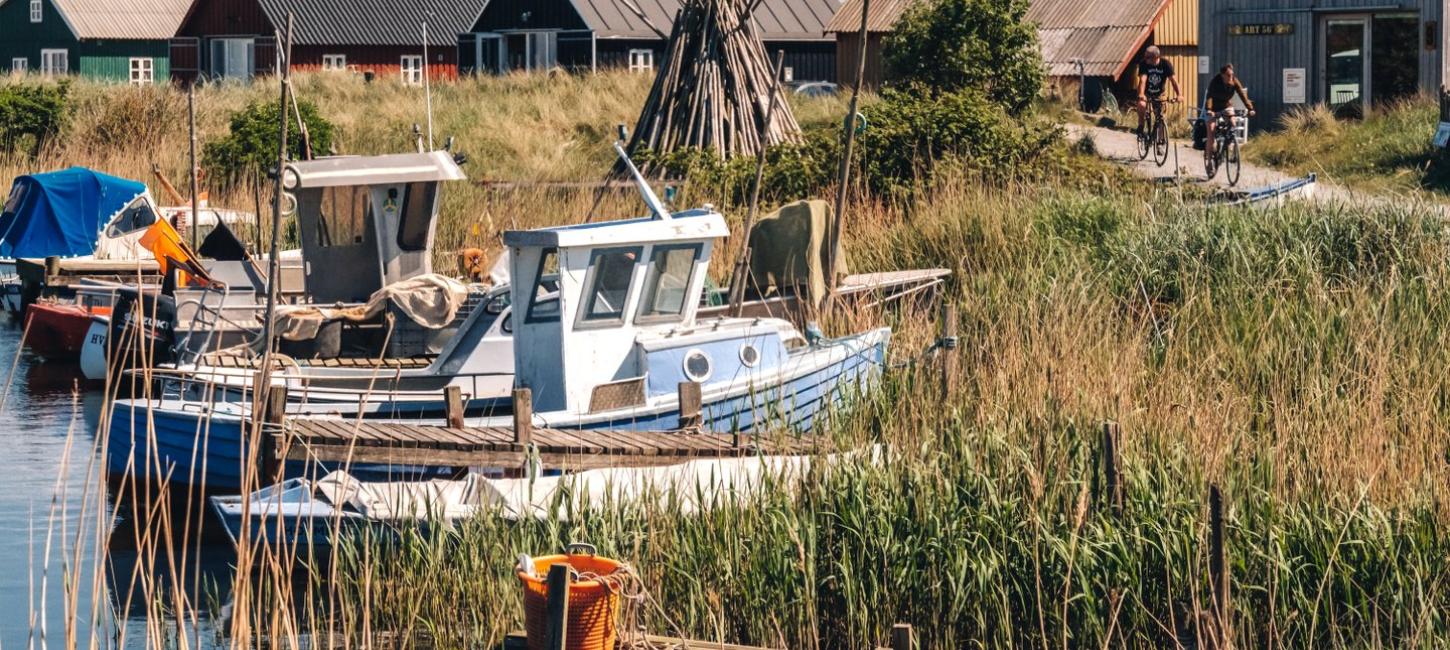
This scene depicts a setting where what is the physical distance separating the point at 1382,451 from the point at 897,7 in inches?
1263

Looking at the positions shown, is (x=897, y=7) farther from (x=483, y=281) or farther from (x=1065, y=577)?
(x=1065, y=577)

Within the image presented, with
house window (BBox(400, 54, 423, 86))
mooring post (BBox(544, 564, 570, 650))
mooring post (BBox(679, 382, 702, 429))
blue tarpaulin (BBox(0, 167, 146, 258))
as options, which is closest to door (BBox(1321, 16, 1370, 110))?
blue tarpaulin (BBox(0, 167, 146, 258))

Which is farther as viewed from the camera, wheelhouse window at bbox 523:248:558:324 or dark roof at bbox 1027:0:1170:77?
dark roof at bbox 1027:0:1170:77

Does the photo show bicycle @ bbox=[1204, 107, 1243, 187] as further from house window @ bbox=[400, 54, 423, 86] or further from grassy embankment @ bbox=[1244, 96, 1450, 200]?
house window @ bbox=[400, 54, 423, 86]

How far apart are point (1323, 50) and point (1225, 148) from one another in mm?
9387

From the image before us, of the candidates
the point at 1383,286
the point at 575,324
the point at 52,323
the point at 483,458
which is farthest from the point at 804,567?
the point at 52,323

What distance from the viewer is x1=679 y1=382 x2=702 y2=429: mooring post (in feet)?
42.4

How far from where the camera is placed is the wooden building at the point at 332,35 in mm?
58531

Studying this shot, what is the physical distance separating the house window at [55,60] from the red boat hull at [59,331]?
42989 mm

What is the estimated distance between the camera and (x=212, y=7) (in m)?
60.5

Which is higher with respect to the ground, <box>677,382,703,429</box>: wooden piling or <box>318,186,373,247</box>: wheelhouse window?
<box>318,186,373,247</box>: wheelhouse window

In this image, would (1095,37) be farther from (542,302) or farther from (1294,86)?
(542,302)

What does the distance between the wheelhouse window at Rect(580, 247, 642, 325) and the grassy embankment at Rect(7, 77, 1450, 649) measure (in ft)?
6.87

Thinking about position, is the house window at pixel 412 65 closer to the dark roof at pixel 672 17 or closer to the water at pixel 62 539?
the dark roof at pixel 672 17
